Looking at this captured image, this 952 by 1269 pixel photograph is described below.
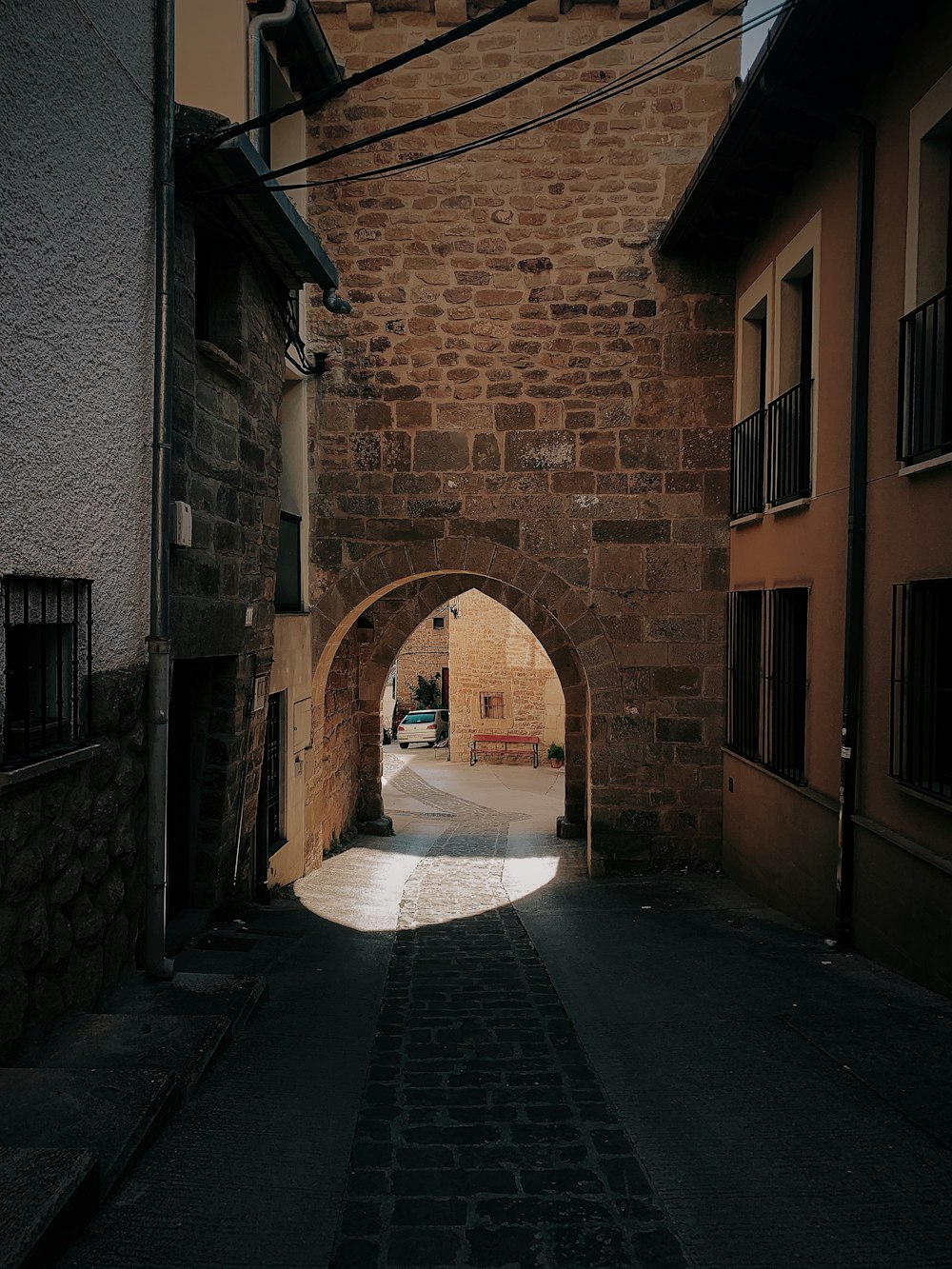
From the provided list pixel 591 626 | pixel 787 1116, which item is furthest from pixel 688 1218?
pixel 591 626

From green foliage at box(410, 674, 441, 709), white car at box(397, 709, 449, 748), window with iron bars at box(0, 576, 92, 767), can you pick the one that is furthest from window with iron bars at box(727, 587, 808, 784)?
green foliage at box(410, 674, 441, 709)

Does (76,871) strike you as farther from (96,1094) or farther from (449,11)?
(449,11)

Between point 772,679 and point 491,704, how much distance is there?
17.3 m

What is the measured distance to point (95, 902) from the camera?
4191 millimetres

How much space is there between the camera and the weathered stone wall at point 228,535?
523 cm

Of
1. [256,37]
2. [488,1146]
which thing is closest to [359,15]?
[256,37]

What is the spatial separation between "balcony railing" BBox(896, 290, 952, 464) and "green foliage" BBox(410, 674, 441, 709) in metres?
33.0

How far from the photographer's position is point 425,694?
3816cm

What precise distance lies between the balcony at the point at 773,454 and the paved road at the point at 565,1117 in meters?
3.24

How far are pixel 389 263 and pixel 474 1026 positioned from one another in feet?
22.9

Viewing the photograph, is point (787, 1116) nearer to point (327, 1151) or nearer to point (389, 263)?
point (327, 1151)

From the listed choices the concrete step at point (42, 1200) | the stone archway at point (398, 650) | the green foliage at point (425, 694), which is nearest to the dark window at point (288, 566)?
the stone archway at point (398, 650)

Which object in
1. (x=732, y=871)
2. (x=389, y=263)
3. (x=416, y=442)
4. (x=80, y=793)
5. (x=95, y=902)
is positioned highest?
(x=389, y=263)

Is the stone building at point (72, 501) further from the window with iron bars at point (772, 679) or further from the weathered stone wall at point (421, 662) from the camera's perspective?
the weathered stone wall at point (421, 662)
